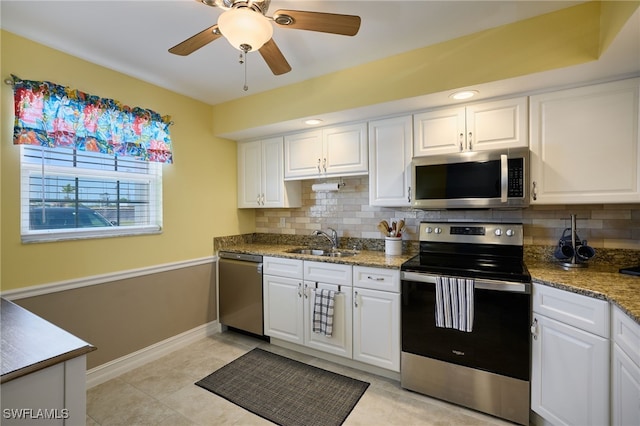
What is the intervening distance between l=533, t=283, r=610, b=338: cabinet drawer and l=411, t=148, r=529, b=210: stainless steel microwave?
2.01 feet

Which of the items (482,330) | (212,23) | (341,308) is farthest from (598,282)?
(212,23)

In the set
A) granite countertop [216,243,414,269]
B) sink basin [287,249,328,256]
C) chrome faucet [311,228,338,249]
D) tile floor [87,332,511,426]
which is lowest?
tile floor [87,332,511,426]

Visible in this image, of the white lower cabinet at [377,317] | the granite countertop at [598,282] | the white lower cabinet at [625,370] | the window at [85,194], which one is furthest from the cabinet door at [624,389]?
the window at [85,194]

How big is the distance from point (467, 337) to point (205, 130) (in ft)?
9.90

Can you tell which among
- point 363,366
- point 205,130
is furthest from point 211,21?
point 363,366

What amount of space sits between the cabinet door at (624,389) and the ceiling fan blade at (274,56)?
2.20 m

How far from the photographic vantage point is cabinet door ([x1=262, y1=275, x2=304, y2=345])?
2719 millimetres

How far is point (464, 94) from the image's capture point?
2068mm

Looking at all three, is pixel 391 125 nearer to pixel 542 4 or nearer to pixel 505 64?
pixel 505 64

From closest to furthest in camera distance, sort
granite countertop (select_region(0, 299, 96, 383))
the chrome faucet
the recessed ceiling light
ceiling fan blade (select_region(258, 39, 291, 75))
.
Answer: granite countertop (select_region(0, 299, 96, 383)), ceiling fan blade (select_region(258, 39, 291, 75)), the recessed ceiling light, the chrome faucet

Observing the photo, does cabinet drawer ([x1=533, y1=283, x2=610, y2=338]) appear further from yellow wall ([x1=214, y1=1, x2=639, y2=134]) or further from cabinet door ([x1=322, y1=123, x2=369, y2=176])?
cabinet door ([x1=322, y1=123, x2=369, y2=176])

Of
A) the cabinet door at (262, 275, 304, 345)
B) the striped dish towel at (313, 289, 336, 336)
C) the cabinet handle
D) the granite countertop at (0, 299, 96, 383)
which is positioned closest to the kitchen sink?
the cabinet door at (262, 275, 304, 345)

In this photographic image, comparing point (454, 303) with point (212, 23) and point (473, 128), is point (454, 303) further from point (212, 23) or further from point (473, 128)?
point (212, 23)

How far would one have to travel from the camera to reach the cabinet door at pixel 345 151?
106 inches
